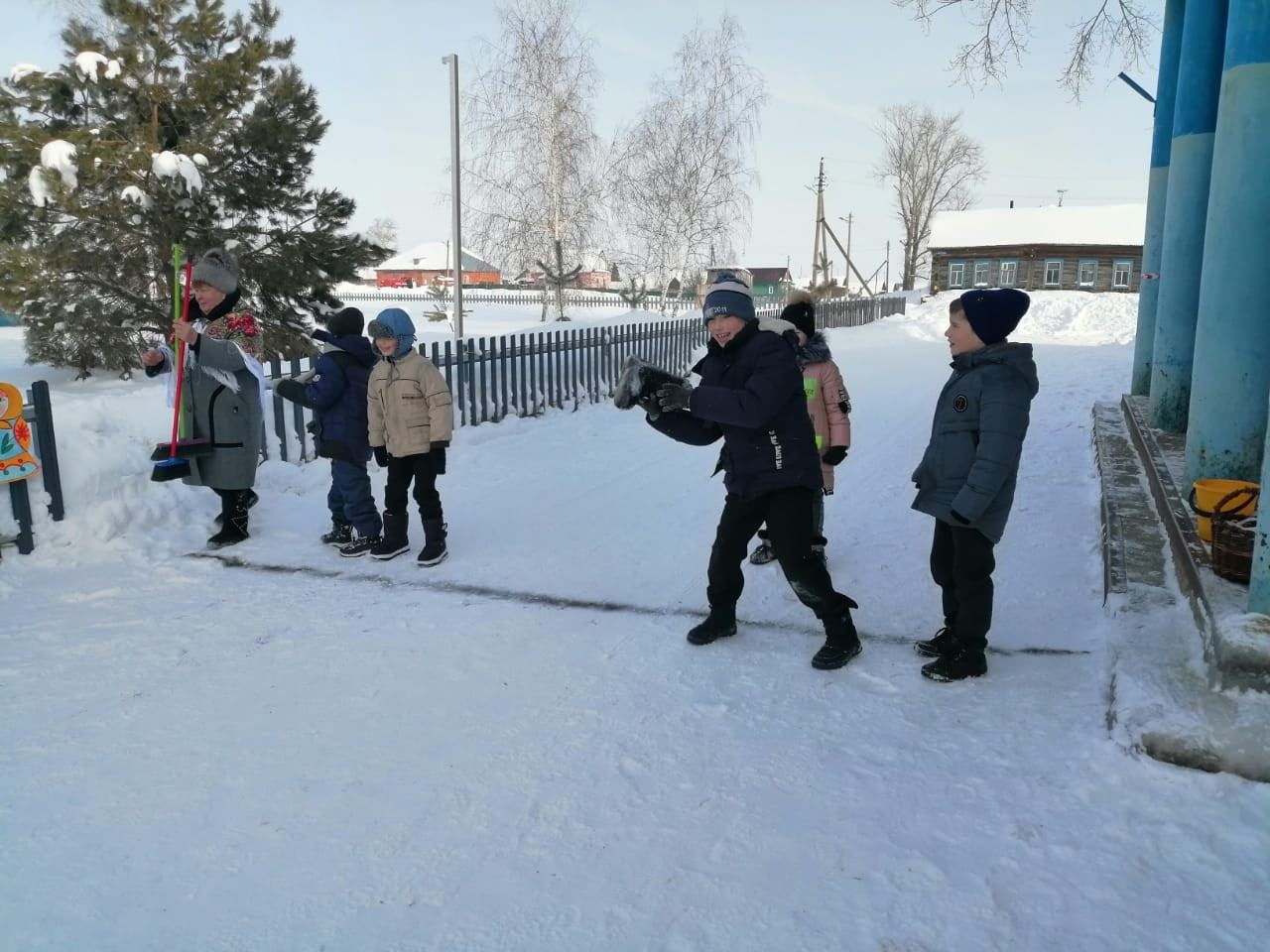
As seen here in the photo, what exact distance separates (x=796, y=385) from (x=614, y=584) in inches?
66.9

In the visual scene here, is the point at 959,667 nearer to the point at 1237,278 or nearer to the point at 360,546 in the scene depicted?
the point at 1237,278

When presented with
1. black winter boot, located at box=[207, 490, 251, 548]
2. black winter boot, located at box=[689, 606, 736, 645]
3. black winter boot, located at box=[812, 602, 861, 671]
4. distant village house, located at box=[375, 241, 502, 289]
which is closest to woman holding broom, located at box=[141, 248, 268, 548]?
black winter boot, located at box=[207, 490, 251, 548]

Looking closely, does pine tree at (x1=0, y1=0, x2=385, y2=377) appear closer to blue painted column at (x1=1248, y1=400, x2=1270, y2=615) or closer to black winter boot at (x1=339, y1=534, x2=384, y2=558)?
black winter boot at (x1=339, y1=534, x2=384, y2=558)

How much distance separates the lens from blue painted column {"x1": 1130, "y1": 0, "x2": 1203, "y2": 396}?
29.1ft

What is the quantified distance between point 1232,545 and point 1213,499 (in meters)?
0.74

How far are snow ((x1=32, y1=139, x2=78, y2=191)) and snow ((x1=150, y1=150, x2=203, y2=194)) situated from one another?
36.9 inches

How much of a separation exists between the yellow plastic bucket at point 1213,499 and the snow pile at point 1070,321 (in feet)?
61.5

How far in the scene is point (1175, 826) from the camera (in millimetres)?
2477

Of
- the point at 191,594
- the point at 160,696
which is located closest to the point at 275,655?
the point at 160,696

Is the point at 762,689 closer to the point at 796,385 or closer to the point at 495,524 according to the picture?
the point at 796,385

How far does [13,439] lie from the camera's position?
16.2 ft

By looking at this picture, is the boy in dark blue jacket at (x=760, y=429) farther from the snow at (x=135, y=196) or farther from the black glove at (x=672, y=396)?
the snow at (x=135, y=196)

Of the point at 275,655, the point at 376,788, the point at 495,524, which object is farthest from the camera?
the point at 495,524

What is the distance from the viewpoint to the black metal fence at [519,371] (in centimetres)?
743
